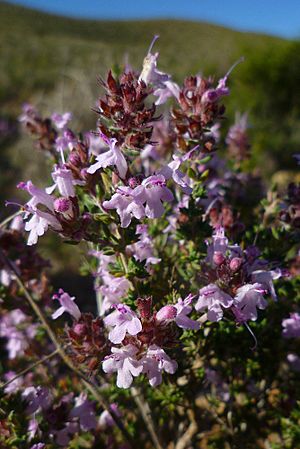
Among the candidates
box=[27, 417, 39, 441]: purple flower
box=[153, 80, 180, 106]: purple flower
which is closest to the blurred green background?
box=[153, 80, 180, 106]: purple flower

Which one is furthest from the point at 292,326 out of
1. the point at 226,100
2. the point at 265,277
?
the point at 226,100

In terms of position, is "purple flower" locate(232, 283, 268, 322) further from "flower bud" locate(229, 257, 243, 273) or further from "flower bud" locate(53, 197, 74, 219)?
"flower bud" locate(53, 197, 74, 219)

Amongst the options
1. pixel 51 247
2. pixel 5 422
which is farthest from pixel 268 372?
pixel 51 247

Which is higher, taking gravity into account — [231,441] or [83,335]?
[83,335]

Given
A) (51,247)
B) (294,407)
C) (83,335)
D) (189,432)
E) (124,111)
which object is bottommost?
(51,247)

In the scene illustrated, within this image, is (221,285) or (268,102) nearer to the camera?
(221,285)

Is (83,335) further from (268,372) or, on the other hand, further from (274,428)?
(274,428)
